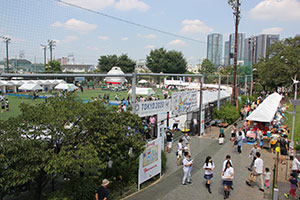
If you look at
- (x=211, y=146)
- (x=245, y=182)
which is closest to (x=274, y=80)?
(x=211, y=146)

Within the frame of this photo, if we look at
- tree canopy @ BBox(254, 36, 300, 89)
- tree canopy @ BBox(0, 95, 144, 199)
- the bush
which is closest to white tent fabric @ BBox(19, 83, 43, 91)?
tree canopy @ BBox(0, 95, 144, 199)

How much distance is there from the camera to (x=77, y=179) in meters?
7.64

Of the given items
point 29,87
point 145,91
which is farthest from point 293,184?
point 29,87

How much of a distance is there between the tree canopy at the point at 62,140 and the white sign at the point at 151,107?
87.3 inches

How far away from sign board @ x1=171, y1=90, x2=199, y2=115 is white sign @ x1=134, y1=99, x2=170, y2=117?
128 centimetres

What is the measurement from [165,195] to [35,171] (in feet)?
16.3

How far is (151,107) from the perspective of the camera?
12.0m

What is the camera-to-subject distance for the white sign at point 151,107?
1111 cm

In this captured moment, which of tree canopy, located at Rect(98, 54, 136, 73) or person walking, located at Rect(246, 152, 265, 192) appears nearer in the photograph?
person walking, located at Rect(246, 152, 265, 192)

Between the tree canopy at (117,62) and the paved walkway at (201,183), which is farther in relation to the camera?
the tree canopy at (117,62)

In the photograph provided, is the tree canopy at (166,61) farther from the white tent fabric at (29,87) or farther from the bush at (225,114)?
the white tent fabric at (29,87)

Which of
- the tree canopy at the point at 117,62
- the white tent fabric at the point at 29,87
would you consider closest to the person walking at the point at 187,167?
the white tent fabric at the point at 29,87

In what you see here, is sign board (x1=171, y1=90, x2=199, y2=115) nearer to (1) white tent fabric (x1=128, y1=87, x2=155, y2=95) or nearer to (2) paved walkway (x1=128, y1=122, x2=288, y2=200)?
(1) white tent fabric (x1=128, y1=87, x2=155, y2=95)

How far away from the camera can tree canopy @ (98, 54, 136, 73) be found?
68500mm
